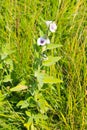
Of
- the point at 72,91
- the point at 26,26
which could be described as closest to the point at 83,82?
the point at 72,91

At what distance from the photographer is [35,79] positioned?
58.7 inches

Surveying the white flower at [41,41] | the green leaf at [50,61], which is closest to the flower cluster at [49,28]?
the white flower at [41,41]

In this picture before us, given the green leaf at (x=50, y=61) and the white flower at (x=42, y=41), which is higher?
the white flower at (x=42, y=41)

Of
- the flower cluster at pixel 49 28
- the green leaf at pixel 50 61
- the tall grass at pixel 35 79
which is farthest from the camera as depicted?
the tall grass at pixel 35 79

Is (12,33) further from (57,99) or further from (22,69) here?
(57,99)

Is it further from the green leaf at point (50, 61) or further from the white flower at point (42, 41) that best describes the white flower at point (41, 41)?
the green leaf at point (50, 61)

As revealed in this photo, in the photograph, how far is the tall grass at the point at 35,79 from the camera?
1546 mm

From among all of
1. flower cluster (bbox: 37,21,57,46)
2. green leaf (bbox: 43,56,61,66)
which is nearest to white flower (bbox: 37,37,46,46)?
flower cluster (bbox: 37,21,57,46)

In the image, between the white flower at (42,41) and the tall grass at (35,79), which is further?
the tall grass at (35,79)

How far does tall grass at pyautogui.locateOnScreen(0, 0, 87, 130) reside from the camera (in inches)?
60.9

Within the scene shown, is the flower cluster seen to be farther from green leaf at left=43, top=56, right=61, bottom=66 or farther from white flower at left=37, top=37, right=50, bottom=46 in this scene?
green leaf at left=43, top=56, right=61, bottom=66

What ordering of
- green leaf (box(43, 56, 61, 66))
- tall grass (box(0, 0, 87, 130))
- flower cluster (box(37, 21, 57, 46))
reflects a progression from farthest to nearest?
tall grass (box(0, 0, 87, 130)) → green leaf (box(43, 56, 61, 66)) → flower cluster (box(37, 21, 57, 46))

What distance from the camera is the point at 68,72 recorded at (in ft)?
5.43

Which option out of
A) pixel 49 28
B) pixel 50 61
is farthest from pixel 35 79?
pixel 49 28
